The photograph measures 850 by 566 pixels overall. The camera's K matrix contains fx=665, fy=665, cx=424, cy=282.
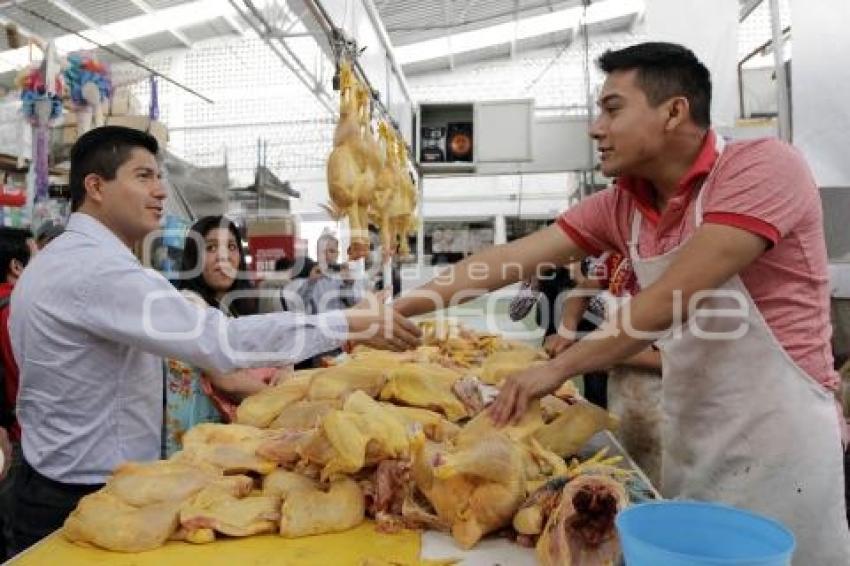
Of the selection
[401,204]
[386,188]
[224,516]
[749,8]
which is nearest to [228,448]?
[224,516]

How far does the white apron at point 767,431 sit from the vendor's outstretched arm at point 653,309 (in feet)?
0.50

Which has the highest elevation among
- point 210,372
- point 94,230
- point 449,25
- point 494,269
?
point 449,25

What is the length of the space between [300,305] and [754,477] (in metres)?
4.44

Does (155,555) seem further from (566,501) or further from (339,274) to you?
(339,274)

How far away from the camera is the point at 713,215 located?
5.54 ft

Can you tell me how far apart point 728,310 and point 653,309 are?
308 mm

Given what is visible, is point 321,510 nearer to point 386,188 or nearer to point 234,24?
point 386,188

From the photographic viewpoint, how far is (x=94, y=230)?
205cm

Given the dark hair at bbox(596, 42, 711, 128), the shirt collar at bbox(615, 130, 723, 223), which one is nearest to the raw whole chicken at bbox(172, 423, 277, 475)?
the shirt collar at bbox(615, 130, 723, 223)

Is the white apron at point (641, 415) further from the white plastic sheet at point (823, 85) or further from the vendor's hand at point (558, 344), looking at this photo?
the white plastic sheet at point (823, 85)

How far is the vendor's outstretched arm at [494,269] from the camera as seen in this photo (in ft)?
7.95

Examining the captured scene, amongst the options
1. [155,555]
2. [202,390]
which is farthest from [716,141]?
[202,390]

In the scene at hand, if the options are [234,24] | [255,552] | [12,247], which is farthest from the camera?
[234,24]

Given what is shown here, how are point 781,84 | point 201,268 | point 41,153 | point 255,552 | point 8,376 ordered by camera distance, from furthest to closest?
point 781,84 → point 41,153 → point 201,268 → point 8,376 → point 255,552
